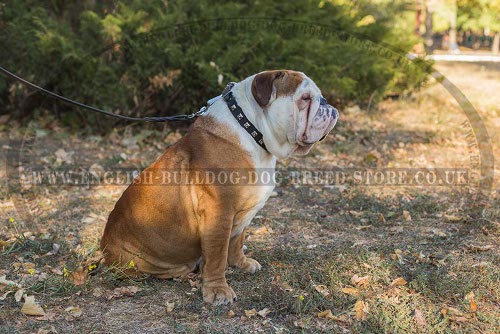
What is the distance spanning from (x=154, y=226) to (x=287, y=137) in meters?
1.12

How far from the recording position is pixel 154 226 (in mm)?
3682

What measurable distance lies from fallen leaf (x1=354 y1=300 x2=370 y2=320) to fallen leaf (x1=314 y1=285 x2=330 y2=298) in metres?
0.25

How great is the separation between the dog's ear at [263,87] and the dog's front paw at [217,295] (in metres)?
1.31

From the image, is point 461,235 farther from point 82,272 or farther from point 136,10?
point 136,10

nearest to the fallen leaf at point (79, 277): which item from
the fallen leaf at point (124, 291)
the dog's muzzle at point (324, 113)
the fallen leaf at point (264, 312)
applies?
the fallen leaf at point (124, 291)

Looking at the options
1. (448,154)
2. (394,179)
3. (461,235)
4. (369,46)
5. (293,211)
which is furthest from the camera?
(369,46)

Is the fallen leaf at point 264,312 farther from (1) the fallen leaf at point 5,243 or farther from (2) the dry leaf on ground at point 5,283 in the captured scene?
(1) the fallen leaf at point 5,243

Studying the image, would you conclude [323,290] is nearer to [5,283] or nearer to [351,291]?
[351,291]

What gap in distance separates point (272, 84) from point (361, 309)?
1.59 metres

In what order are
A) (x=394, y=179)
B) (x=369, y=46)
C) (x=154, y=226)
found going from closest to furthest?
(x=154, y=226) < (x=394, y=179) < (x=369, y=46)

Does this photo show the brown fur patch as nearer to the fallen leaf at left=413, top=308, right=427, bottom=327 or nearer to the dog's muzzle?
the dog's muzzle

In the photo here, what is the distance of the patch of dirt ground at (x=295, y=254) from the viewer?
342cm

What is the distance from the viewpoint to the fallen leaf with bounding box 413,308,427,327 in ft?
10.8


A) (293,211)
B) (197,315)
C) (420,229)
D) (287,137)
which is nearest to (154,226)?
(197,315)
